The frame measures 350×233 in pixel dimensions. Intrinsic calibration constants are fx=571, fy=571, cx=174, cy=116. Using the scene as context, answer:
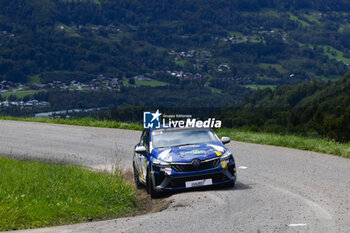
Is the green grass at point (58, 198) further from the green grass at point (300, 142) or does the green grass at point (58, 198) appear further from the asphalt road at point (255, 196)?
the green grass at point (300, 142)

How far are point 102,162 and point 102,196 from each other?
7105 millimetres

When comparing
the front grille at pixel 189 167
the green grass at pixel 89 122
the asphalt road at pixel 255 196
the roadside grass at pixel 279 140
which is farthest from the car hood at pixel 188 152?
the green grass at pixel 89 122

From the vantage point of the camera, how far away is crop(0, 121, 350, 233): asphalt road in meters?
8.90

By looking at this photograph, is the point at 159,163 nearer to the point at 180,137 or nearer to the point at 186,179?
the point at 186,179

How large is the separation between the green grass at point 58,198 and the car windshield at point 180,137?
134 centimetres

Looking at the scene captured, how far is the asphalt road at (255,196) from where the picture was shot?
29.2 feet

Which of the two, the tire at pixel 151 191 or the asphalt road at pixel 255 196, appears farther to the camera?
the tire at pixel 151 191

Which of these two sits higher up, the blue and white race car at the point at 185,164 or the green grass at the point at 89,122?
→ the blue and white race car at the point at 185,164

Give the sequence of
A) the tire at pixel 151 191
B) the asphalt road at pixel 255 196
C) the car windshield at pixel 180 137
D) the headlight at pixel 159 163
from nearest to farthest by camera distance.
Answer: the asphalt road at pixel 255 196, the headlight at pixel 159 163, the tire at pixel 151 191, the car windshield at pixel 180 137

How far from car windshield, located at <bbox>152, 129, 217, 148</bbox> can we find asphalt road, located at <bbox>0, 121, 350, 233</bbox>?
1.11 metres

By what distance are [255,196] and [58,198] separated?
12.8 ft

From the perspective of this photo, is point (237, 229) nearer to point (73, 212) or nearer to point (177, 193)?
point (73, 212)

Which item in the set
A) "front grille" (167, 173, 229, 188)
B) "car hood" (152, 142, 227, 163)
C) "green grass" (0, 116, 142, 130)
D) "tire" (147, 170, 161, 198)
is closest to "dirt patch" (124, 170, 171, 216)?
"tire" (147, 170, 161, 198)

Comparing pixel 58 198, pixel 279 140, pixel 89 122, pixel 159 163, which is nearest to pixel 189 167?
pixel 159 163
